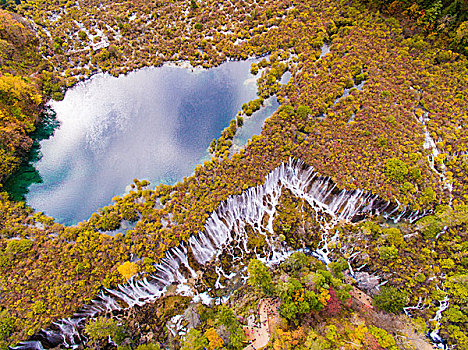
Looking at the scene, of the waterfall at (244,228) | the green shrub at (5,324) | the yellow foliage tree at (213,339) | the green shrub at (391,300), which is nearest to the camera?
the green shrub at (5,324)

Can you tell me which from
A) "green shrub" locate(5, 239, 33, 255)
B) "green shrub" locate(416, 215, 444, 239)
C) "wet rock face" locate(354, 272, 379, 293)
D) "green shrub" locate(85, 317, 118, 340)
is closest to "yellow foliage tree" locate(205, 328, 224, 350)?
"green shrub" locate(85, 317, 118, 340)

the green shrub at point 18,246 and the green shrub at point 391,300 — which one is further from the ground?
the green shrub at point 18,246

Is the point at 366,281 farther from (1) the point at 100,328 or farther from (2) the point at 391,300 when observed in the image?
(1) the point at 100,328

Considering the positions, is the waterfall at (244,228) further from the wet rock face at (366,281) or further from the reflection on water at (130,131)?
the reflection on water at (130,131)

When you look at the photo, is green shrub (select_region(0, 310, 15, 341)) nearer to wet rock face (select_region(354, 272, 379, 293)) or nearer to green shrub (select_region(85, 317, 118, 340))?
green shrub (select_region(85, 317, 118, 340))

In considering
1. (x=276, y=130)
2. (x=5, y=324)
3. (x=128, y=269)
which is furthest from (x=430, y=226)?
(x=5, y=324)

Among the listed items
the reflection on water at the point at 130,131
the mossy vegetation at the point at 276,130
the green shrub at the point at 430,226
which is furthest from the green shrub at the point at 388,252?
the reflection on water at the point at 130,131

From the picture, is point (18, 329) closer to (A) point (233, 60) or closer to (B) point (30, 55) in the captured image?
(B) point (30, 55)
